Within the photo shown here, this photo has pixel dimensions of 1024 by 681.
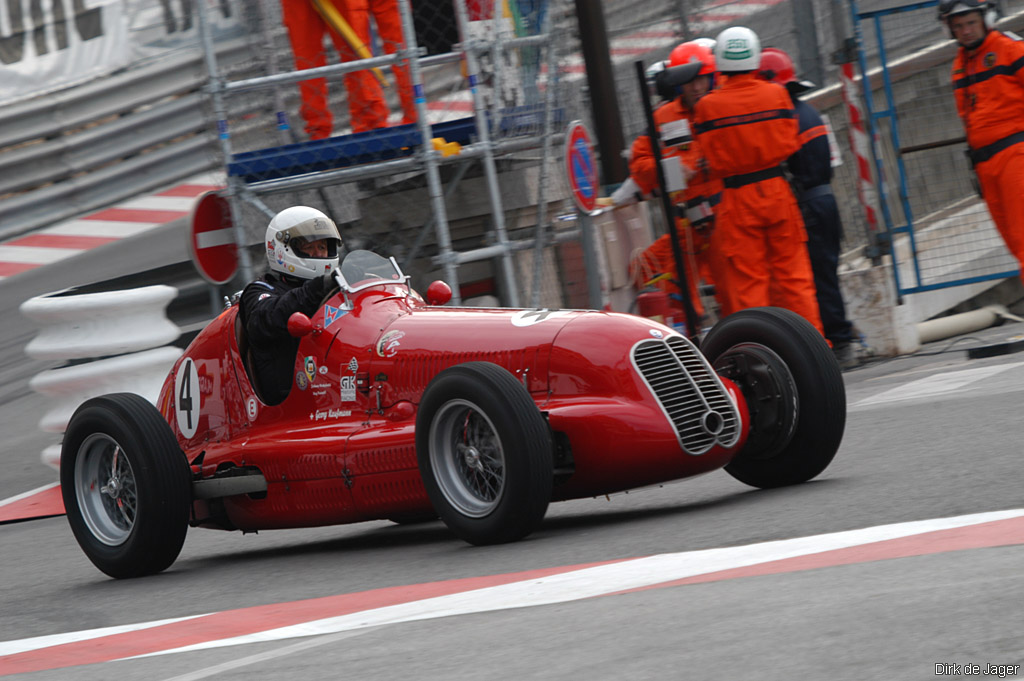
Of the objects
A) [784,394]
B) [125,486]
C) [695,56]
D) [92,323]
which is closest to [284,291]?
[125,486]

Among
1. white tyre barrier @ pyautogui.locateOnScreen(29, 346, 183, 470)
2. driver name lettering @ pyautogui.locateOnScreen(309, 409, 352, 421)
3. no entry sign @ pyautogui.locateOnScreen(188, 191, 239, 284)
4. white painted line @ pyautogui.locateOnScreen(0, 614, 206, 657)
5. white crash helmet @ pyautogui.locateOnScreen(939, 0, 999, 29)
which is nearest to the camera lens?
white painted line @ pyautogui.locateOnScreen(0, 614, 206, 657)

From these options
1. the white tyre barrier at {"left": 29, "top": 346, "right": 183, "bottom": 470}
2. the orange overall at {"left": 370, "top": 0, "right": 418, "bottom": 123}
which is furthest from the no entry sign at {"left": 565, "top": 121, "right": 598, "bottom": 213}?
the white tyre barrier at {"left": 29, "top": 346, "right": 183, "bottom": 470}

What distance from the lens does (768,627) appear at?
354cm

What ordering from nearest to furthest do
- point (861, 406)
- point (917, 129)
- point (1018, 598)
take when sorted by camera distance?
point (1018, 598)
point (861, 406)
point (917, 129)

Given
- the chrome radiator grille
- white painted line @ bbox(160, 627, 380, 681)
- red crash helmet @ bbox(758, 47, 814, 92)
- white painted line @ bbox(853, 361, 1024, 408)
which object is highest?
red crash helmet @ bbox(758, 47, 814, 92)

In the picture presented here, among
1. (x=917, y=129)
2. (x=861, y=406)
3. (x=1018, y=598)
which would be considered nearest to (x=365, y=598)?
(x=1018, y=598)

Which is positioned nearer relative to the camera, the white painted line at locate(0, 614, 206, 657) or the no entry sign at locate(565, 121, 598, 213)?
the white painted line at locate(0, 614, 206, 657)

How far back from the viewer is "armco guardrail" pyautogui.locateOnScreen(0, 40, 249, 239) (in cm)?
1645

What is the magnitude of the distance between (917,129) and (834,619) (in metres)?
10.1

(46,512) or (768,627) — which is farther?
(46,512)

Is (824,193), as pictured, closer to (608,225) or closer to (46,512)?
(608,225)

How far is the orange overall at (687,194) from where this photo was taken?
991cm

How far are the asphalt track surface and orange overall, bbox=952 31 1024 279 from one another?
96.1 inches

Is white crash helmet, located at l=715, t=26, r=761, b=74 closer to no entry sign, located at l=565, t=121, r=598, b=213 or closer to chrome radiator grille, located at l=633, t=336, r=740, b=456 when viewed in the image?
no entry sign, located at l=565, t=121, r=598, b=213
